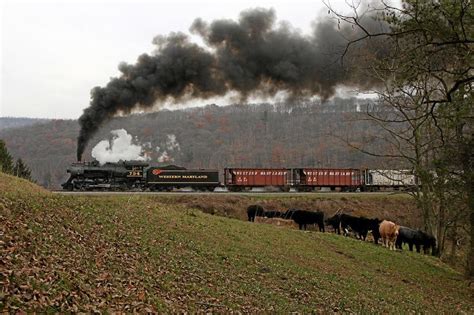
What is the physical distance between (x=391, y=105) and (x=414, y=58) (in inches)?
483

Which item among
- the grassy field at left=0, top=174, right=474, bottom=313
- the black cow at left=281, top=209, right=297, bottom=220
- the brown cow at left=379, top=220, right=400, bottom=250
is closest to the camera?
the grassy field at left=0, top=174, right=474, bottom=313

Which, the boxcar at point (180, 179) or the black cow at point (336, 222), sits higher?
the boxcar at point (180, 179)

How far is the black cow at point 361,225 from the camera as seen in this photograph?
84.9 feet

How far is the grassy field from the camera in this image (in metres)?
8.34

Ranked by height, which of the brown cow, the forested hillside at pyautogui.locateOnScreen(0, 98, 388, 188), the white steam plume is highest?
the forested hillside at pyautogui.locateOnScreen(0, 98, 388, 188)

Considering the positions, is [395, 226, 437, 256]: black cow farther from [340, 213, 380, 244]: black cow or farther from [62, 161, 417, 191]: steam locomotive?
[62, 161, 417, 191]: steam locomotive

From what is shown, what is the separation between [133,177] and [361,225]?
68.6ft

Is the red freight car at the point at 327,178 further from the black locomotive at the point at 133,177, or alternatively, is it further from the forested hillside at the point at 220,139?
the forested hillside at the point at 220,139

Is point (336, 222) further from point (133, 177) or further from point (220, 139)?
point (220, 139)

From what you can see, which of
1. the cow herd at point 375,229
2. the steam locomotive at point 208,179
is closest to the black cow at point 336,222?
the cow herd at point 375,229

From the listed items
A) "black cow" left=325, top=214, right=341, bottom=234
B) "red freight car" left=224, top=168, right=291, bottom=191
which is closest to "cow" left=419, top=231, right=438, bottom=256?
"black cow" left=325, top=214, right=341, bottom=234

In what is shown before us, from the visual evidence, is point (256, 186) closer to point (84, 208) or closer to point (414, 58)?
point (84, 208)

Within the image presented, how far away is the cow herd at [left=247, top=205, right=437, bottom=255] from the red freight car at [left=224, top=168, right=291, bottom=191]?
16.8 metres

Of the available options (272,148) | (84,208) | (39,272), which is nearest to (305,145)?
(272,148)
